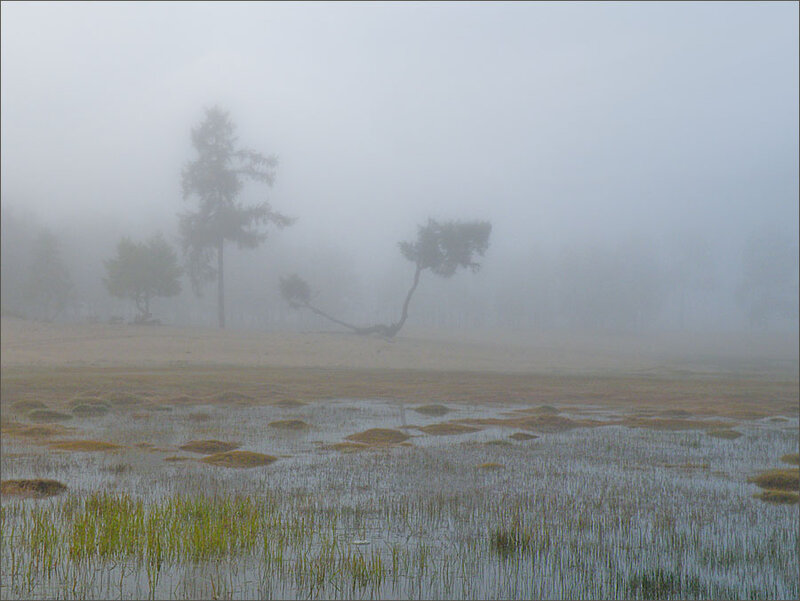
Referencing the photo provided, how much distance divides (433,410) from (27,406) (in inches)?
471

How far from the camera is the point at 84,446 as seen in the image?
15914 mm

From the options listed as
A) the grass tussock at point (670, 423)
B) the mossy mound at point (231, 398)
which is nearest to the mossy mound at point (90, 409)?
the mossy mound at point (231, 398)

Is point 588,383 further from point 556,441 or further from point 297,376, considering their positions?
point 556,441

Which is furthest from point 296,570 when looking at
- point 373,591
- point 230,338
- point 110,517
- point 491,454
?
point 230,338

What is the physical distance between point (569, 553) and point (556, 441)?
382 inches

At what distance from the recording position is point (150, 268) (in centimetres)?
6369

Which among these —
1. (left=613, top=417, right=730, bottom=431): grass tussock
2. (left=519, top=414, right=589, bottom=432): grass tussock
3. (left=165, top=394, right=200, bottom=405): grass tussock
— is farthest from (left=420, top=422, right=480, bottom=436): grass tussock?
(left=165, top=394, right=200, bottom=405): grass tussock

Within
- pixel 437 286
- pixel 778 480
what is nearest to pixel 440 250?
pixel 778 480

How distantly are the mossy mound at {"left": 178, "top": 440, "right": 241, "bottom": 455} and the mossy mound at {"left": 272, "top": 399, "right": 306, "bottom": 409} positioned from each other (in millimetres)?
8299

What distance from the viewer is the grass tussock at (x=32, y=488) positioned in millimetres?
11248

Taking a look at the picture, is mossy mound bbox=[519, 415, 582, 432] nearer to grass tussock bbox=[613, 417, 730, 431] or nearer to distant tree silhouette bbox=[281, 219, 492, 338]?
grass tussock bbox=[613, 417, 730, 431]

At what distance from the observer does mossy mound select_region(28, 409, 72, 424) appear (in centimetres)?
2026

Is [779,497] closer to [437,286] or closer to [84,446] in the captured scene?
[84,446]

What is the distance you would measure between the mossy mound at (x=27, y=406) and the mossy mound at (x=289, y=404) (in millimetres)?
6920
